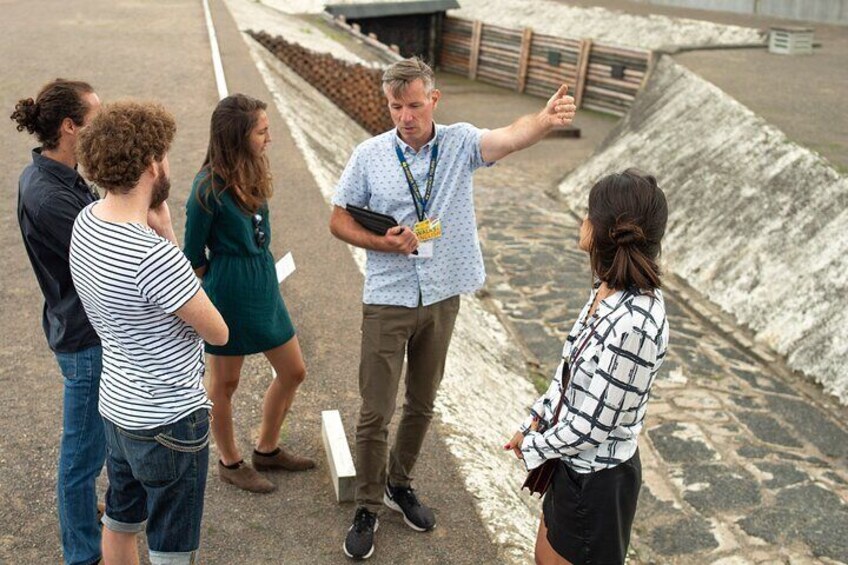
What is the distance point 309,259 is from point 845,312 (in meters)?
5.25

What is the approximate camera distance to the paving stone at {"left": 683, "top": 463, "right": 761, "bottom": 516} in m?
6.98

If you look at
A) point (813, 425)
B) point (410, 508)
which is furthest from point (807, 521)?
point (410, 508)

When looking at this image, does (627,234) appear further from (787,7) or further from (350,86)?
(787,7)

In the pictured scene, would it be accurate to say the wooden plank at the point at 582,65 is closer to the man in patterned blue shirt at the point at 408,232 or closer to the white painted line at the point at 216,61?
the white painted line at the point at 216,61

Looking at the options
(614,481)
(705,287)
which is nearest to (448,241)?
(614,481)

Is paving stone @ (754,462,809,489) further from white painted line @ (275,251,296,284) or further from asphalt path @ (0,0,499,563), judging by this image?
white painted line @ (275,251,296,284)

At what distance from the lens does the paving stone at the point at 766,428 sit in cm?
796

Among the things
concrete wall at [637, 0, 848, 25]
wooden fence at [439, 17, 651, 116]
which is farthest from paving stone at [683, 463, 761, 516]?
concrete wall at [637, 0, 848, 25]

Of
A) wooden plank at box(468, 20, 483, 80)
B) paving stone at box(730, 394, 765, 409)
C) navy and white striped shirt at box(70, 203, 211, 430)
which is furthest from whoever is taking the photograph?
wooden plank at box(468, 20, 483, 80)

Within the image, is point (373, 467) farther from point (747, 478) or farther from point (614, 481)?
point (747, 478)

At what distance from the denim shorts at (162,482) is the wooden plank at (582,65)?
22745 millimetres

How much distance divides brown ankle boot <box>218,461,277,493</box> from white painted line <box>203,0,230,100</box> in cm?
816

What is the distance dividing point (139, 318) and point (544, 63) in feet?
82.8

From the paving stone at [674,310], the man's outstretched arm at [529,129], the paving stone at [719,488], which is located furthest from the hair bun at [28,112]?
the paving stone at [674,310]
